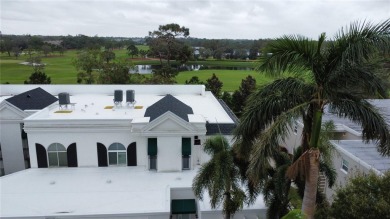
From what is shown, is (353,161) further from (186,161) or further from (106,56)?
(106,56)

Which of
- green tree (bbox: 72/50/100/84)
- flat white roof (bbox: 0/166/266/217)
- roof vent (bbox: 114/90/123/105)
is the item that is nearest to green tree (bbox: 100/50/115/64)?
green tree (bbox: 72/50/100/84)

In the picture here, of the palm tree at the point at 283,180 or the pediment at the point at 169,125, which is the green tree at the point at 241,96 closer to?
the pediment at the point at 169,125

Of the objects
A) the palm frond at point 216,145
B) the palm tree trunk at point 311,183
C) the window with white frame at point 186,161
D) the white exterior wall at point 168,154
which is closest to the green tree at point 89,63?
the white exterior wall at point 168,154

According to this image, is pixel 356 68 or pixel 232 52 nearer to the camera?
pixel 356 68

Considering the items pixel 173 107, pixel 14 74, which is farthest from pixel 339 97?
pixel 14 74

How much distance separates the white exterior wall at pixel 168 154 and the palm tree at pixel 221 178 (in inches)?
267

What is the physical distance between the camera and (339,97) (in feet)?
29.3

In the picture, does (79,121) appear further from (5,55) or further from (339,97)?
(5,55)

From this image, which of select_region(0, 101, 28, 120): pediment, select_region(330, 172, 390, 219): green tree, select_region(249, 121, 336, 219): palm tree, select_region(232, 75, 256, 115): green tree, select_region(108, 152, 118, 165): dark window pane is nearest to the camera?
select_region(330, 172, 390, 219): green tree

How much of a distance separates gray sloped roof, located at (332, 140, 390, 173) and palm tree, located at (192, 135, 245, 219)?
7.82 metres

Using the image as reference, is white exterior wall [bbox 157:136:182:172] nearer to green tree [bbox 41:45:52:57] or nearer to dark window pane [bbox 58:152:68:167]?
dark window pane [bbox 58:152:68:167]

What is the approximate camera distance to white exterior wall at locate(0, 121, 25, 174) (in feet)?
67.2

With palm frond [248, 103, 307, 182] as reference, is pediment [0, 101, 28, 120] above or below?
below

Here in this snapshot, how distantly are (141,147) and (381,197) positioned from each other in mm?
13734
